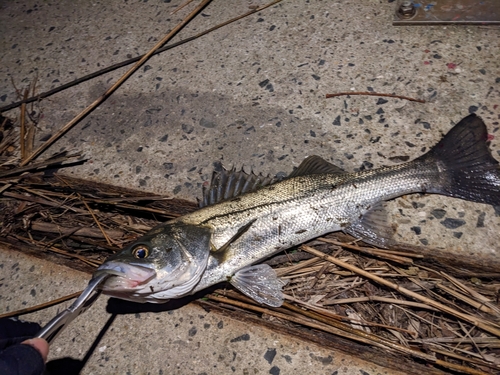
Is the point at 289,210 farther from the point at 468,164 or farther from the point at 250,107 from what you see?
the point at 250,107

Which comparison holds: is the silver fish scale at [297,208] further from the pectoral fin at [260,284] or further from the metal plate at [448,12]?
the metal plate at [448,12]

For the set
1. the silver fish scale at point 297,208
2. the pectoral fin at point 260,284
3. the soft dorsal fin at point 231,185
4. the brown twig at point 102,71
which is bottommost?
the pectoral fin at point 260,284

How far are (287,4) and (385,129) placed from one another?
2.05 metres

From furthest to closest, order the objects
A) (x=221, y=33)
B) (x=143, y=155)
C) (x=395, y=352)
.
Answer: (x=221, y=33) → (x=143, y=155) → (x=395, y=352)

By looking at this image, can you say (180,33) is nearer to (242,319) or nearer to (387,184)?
(387,184)

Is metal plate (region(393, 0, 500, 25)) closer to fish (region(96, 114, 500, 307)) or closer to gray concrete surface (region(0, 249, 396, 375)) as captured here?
fish (region(96, 114, 500, 307))

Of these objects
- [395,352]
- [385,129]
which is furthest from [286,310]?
[385,129]

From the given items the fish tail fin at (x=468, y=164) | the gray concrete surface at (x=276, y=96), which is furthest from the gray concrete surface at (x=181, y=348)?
the fish tail fin at (x=468, y=164)

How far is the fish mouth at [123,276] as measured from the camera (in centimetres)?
250

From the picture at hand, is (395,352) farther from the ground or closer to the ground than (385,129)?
closer to the ground

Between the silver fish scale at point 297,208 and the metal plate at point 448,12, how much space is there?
1850 millimetres

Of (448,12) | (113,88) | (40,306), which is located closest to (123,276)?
(40,306)

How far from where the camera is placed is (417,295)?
2732 mm

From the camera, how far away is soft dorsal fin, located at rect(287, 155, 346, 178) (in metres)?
3.18
